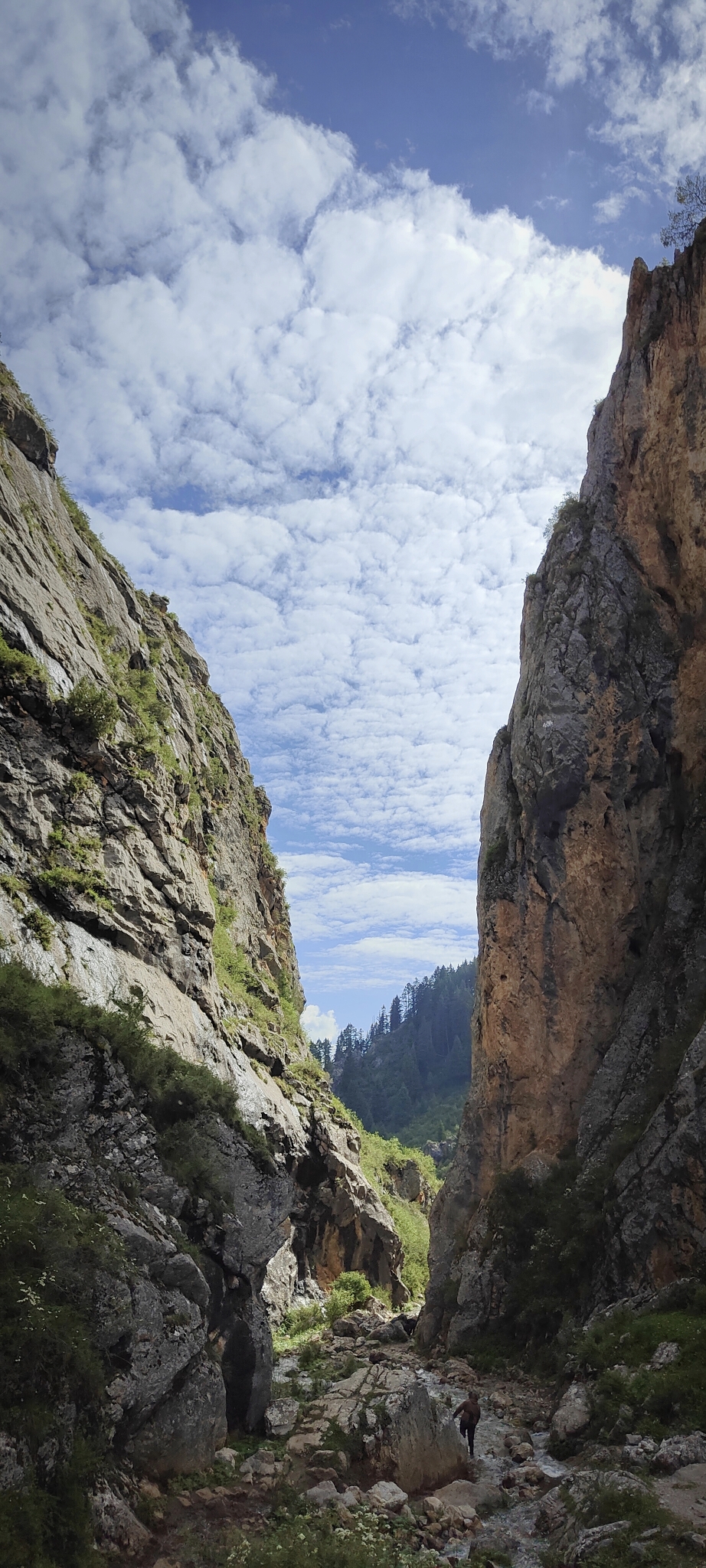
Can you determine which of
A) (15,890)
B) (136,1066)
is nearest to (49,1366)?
(136,1066)

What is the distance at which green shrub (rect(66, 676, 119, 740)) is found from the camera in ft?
69.6

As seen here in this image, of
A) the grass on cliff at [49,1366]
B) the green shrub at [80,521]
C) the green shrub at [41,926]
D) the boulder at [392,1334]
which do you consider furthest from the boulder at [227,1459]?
the green shrub at [80,521]

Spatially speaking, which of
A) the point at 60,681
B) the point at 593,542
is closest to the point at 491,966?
the point at 593,542

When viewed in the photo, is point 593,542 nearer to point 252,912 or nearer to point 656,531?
point 656,531

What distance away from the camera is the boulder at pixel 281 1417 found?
15031 millimetres

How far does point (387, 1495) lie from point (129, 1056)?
26.5ft

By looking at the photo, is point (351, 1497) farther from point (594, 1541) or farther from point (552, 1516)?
point (594, 1541)

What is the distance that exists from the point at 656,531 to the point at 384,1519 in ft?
100

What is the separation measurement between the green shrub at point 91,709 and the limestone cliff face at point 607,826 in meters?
17.7

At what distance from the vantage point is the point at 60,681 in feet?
72.3

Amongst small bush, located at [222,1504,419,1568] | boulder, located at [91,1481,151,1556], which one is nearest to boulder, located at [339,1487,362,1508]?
small bush, located at [222,1504,419,1568]

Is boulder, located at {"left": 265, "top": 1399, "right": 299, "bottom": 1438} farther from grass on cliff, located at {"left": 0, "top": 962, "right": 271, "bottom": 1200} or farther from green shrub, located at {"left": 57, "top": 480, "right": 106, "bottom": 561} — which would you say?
green shrub, located at {"left": 57, "top": 480, "right": 106, "bottom": 561}

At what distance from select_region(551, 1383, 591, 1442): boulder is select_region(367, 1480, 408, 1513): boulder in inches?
127

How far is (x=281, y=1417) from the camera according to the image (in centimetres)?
1658
